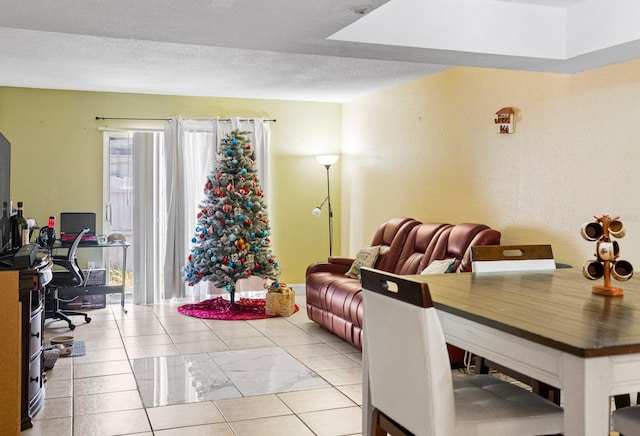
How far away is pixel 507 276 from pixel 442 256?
8.09 ft

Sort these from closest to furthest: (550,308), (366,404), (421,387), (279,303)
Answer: (421,387)
(550,308)
(366,404)
(279,303)

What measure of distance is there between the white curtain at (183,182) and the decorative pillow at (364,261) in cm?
227

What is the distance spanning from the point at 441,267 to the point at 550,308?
2.80 metres

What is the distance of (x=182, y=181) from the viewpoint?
7.80 meters

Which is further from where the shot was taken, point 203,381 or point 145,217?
point 145,217

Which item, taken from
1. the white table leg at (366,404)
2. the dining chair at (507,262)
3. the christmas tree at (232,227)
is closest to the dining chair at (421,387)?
the white table leg at (366,404)

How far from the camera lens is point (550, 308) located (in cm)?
216

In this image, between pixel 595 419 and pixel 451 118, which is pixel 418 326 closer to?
pixel 595 419

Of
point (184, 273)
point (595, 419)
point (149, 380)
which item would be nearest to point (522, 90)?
point (149, 380)

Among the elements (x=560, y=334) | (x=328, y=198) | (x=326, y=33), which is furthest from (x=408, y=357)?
(x=328, y=198)

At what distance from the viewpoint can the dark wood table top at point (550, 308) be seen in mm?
1726

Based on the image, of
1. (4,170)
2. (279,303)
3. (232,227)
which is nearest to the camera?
(4,170)

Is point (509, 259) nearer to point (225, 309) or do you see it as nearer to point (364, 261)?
Answer: point (364, 261)

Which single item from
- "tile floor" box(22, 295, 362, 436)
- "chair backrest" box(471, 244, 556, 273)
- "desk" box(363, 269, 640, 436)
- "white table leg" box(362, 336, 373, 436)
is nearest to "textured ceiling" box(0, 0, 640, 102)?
"chair backrest" box(471, 244, 556, 273)
